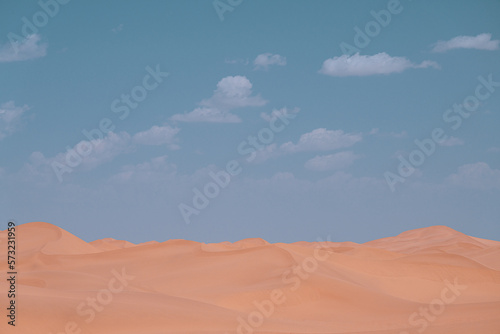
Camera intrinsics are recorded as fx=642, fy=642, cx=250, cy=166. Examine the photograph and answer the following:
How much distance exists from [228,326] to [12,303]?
164 inches

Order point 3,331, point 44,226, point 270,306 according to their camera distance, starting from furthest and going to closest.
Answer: point 44,226, point 270,306, point 3,331

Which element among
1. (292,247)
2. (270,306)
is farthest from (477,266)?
(270,306)

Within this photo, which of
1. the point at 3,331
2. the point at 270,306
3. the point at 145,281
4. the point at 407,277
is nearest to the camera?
the point at 3,331

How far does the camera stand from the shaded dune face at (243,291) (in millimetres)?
12492

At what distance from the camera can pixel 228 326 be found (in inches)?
494

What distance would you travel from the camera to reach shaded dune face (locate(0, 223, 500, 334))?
12492mm

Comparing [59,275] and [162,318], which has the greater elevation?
[59,275]

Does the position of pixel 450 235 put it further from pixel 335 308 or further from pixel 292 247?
pixel 335 308

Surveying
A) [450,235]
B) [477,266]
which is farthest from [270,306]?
[450,235]

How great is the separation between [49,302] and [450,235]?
120 ft

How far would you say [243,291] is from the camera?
55.7 feet

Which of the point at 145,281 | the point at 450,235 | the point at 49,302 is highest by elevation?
the point at 450,235

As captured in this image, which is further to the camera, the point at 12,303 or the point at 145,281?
the point at 145,281

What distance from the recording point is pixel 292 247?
24.1 m
